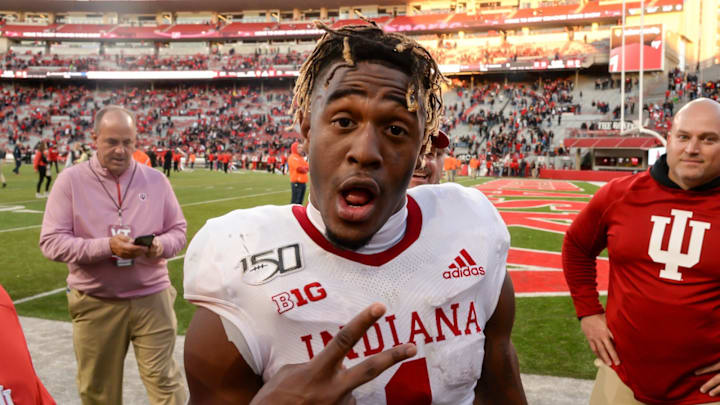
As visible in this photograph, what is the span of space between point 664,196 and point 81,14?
59.3m

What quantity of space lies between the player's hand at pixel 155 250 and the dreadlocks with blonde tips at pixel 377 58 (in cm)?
200

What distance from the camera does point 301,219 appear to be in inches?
53.3

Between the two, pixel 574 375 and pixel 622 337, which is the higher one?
pixel 622 337

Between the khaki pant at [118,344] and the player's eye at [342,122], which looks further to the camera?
the khaki pant at [118,344]

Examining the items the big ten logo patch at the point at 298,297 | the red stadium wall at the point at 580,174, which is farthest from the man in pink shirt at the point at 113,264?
the red stadium wall at the point at 580,174

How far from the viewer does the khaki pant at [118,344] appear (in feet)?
10.3

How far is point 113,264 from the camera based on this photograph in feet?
10.5

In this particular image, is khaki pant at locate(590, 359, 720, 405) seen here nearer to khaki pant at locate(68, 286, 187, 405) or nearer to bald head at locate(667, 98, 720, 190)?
bald head at locate(667, 98, 720, 190)

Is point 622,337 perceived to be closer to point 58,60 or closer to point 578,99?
point 578,99

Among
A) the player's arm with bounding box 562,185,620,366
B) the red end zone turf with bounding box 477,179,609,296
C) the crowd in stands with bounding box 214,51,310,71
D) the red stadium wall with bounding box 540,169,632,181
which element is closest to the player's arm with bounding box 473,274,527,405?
the player's arm with bounding box 562,185,620,366

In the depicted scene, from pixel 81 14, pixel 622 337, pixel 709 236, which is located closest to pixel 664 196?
pixel 709 236

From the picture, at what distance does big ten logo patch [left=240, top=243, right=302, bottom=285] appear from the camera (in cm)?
123

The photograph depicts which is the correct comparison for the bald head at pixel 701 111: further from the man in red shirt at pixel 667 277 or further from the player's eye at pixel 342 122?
the player's eye at pixel 342 122

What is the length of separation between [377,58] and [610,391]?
79.8 inches
